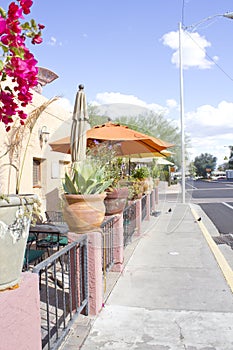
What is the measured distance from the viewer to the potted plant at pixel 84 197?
3262mm

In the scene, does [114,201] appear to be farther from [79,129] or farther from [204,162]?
[204,162]

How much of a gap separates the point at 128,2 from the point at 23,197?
5.61 metres

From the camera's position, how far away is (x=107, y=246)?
4.36 meters

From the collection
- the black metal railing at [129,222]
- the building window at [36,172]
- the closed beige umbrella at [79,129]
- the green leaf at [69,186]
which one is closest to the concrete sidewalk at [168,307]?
the black metal railing at [129,222]

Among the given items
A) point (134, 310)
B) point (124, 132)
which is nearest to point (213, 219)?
point (124, 132)

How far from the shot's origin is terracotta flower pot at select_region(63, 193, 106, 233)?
3252 millimetres

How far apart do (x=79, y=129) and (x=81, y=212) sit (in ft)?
3.90

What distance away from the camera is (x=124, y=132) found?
18.4ft

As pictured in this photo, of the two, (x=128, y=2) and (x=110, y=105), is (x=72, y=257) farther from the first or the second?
(x=128, y=2)

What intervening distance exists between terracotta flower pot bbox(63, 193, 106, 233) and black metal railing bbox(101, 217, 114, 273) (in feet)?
2.07

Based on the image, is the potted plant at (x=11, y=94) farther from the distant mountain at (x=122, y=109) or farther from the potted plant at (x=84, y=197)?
the distant mountain at (x=122, y=109)

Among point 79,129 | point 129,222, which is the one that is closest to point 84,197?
point 79,129

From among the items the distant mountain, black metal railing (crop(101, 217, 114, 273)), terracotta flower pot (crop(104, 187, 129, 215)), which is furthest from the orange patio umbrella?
black metal railing (crop(101, 217, 114, 273))

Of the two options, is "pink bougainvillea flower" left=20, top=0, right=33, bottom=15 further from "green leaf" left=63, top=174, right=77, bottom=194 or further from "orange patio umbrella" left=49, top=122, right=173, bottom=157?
"orange patio umbrella" left=49, top=122, right=173, bottom=157
